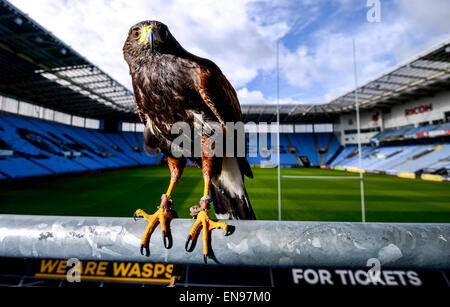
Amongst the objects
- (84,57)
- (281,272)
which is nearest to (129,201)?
(281,272)

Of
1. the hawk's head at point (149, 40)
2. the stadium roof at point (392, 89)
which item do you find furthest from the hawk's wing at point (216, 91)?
the stadium roof at point (392, 89)

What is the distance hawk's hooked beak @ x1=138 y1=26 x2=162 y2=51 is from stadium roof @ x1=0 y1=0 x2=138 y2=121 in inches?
493

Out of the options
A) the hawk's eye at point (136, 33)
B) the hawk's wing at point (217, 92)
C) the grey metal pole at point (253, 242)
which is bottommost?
Answer: the grey metal pole at point (253, 242)

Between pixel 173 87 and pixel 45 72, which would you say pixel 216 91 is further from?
pixel 45 72

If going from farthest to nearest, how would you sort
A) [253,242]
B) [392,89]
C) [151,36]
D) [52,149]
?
[392,89] → [52,149] → [151,36] → [253,242]

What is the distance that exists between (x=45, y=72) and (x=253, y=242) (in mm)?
20411

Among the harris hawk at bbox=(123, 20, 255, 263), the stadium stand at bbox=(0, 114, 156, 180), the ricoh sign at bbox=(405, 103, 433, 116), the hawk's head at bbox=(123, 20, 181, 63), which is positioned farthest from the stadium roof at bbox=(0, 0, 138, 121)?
the ricoh sign at bbox=(405, 103, 433, 116)

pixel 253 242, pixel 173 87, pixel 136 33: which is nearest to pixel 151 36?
pixel 136 33

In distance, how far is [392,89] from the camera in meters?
21.5

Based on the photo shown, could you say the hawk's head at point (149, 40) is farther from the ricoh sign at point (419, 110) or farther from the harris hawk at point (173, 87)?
the ricoh sign at point (419, 110)

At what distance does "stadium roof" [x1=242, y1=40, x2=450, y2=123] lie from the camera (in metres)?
15.7

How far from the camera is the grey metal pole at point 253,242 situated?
3.43 feet

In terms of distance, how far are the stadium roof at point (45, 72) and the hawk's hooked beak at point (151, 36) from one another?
12.5m

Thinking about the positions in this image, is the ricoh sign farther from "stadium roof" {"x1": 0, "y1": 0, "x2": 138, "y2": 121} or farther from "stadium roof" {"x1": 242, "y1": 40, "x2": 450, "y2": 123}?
"stadium roof" {"x1": 0, "y1": 0, "x2": 138, "y2": 121}
